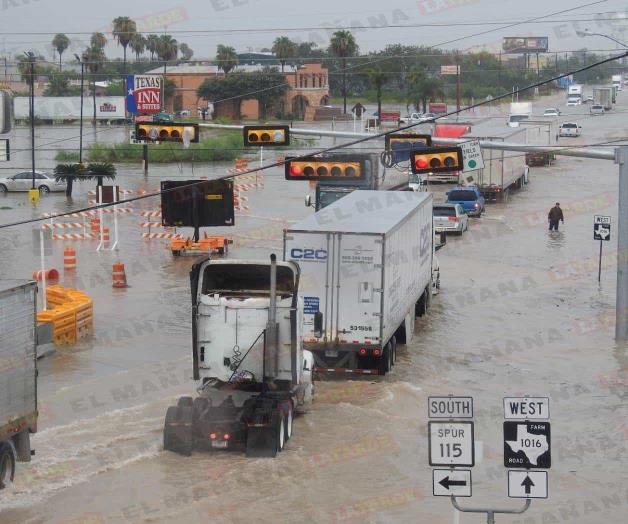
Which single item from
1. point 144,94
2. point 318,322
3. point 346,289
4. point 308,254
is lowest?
point 318,322

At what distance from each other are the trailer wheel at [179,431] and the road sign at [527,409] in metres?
6.87

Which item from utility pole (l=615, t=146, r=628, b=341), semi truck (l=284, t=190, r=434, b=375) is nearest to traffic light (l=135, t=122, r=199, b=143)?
semi truck (l=284, t=190, r=434, b=375)

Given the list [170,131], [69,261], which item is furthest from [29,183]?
[170,131]

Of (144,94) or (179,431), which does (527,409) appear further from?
(144,94)

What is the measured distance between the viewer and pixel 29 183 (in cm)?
5916

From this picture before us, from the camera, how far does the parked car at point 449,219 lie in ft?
144

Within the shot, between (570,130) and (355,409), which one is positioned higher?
(570,130)

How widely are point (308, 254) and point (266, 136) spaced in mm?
6180

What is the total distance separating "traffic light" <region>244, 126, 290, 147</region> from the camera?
2655 cm

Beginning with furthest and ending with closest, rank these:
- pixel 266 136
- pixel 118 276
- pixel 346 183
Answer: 1. pixel 346 183
2. pixel 118 276
3. pixel 266 136

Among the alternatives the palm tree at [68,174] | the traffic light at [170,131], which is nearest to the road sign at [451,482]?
the traffic light at [170,131]

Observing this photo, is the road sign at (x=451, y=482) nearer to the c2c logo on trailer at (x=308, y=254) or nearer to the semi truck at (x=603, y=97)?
the c2c logo on trailer at (x=308, y=254)

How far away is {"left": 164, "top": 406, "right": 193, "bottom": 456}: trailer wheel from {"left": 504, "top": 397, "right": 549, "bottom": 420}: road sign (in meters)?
6.87

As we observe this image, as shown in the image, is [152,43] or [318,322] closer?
[318,322]
